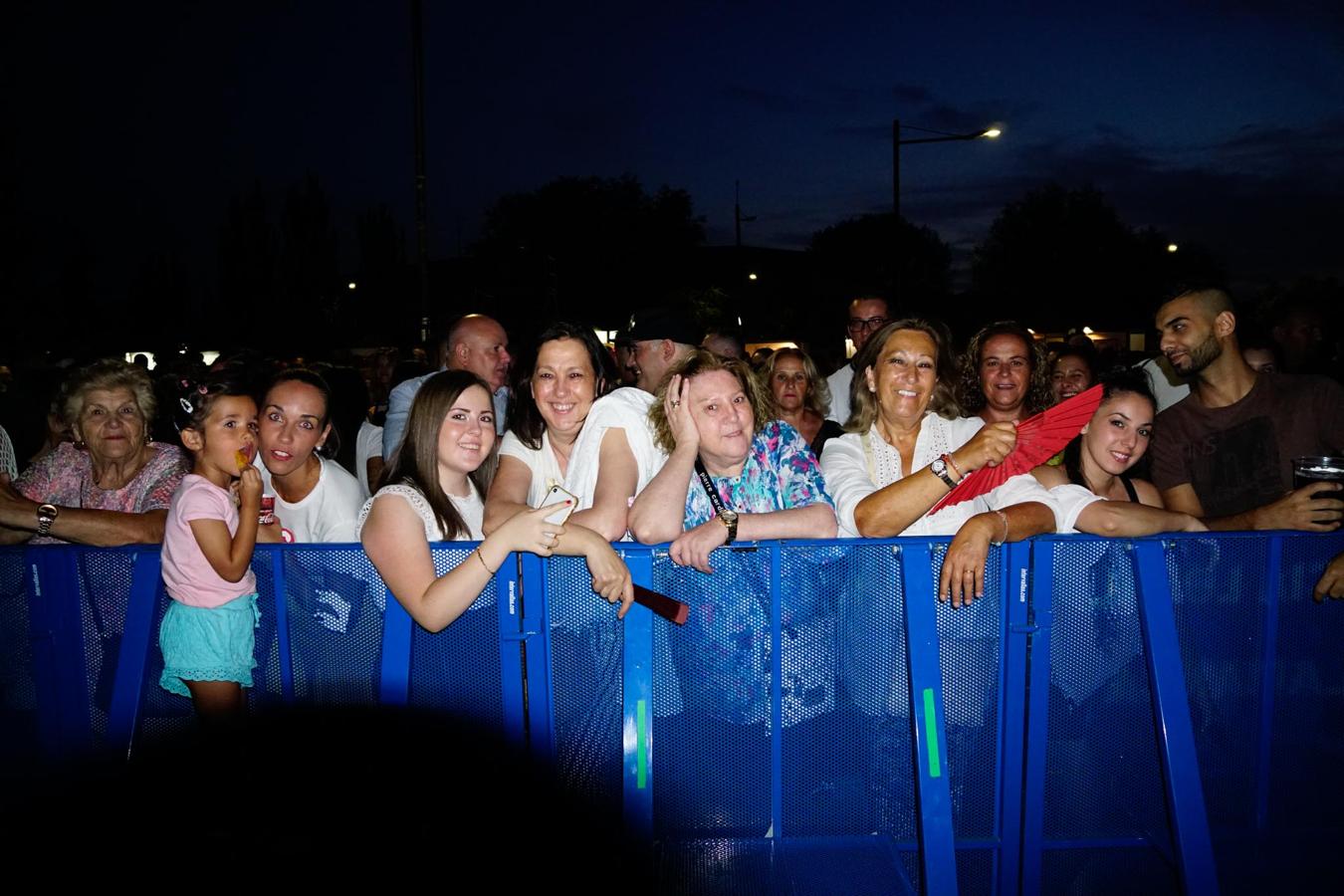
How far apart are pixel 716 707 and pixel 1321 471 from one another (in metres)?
2.49

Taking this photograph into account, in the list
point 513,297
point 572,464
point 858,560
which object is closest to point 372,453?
point 572,464

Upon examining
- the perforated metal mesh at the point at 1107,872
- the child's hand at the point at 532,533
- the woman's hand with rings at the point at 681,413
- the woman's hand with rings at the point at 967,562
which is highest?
the woman's hand with rings at the point at 681,413

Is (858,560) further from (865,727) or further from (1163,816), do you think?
(1163,816)

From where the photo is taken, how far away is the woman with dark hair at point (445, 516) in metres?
2.73

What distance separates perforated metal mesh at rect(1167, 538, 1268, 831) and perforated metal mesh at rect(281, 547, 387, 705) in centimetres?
292

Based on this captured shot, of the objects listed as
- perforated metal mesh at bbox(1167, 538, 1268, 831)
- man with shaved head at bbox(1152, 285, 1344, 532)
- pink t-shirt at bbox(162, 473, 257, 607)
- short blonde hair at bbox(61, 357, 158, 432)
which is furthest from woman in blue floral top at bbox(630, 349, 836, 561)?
short blonde hair at bbox(61, 357, 158, 432)

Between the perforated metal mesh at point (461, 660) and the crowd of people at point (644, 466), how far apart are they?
161 mm

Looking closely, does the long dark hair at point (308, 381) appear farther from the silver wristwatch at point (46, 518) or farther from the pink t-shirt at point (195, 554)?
the silver wristwatch at point (46, 518)

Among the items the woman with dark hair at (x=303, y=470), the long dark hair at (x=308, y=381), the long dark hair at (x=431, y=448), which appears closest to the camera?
the long dark hair at (x=431, y=448)

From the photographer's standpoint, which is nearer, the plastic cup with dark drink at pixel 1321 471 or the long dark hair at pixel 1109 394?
the plastic cup with dark drink at pixel 1321 471

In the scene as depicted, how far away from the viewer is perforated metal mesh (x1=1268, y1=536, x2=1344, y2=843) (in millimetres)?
2971

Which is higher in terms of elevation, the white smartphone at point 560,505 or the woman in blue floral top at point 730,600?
the white smartphone at point 560,505

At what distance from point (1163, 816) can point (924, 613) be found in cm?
121

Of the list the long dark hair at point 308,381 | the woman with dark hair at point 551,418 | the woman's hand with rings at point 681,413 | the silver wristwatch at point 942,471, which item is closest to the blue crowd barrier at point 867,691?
the silver wristwatch at point 942,471
